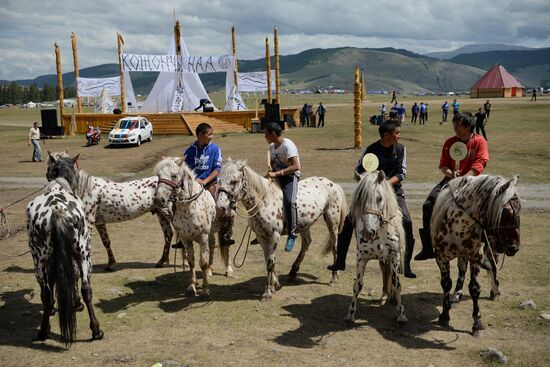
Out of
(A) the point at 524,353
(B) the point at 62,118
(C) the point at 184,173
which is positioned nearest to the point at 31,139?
(B) the point at 62,118

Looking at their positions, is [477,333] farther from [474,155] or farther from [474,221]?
[474,155]

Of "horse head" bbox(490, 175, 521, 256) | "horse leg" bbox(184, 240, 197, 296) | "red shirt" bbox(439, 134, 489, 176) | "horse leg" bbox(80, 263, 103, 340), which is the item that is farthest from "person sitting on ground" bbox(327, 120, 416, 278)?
"horse leg" bbox(80, 263, 103, 340)

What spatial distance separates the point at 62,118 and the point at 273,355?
39689mm

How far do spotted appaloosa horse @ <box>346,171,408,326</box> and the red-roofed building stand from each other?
9896cm

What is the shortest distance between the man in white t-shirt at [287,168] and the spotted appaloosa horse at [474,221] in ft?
7.61

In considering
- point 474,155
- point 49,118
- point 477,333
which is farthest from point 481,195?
point 49,118

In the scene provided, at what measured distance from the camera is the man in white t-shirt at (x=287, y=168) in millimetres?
7953

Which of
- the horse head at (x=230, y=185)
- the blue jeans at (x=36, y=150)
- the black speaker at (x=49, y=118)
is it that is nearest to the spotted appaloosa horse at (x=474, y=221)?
the horse head at (x=230, y=185)

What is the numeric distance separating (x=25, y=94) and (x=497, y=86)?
515 feet

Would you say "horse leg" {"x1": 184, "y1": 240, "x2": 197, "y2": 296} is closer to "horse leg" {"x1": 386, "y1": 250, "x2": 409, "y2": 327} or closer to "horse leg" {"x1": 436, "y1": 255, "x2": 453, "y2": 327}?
"horse leg" {"x1": 386, "y1": 250, "x2": 409, "y2": 327}

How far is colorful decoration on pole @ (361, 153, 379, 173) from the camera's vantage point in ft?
22.0

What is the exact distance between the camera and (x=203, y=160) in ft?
28.3

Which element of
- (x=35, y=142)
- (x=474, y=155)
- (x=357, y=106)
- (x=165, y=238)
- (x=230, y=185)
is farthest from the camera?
(x=357, y=106)

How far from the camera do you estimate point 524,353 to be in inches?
226
